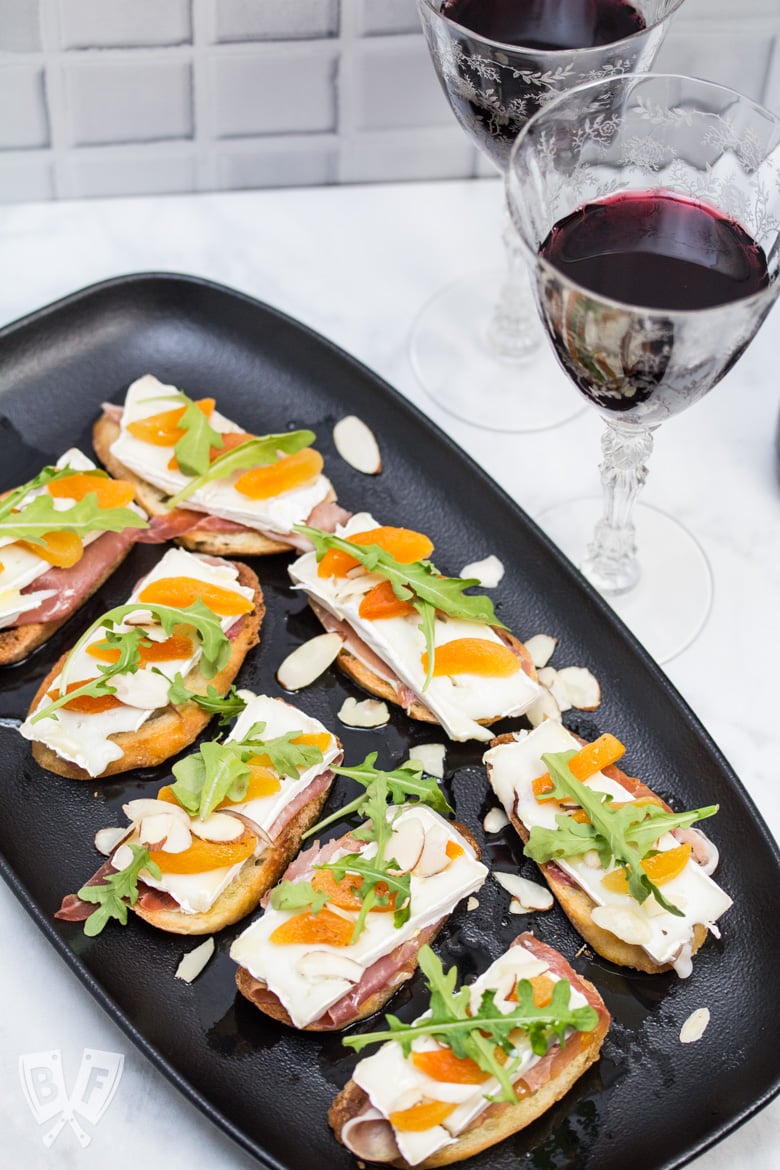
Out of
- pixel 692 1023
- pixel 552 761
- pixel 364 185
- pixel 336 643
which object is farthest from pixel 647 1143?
pixel 364 185

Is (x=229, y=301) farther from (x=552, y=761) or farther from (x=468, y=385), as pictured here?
(x=552, y=761)

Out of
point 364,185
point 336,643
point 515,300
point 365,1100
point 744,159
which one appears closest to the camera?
point 365,1100

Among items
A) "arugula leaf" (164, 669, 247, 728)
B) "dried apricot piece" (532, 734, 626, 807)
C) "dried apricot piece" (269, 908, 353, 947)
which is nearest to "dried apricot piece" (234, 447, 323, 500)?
"arugula leaf" (164, 669, 247, 728)

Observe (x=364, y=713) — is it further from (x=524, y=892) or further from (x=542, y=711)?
(x=524, y=892)

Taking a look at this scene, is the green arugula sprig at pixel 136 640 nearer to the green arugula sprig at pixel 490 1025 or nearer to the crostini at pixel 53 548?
the crostini at pixel 53 548

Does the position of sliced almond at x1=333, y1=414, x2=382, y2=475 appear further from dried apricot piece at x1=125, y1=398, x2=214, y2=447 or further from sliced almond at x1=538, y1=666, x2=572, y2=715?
sliced almond at x1=538, y1=666, x2=572, y2=715

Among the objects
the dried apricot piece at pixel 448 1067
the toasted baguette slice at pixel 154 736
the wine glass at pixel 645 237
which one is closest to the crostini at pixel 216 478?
the toasted baguette slice at pixel 154 736

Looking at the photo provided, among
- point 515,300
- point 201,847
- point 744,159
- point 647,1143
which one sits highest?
point 744,159
